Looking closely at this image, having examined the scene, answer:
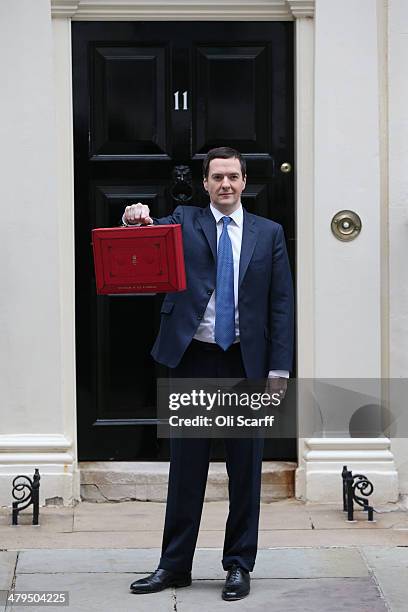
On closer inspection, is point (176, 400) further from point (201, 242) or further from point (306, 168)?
point (306, 168)

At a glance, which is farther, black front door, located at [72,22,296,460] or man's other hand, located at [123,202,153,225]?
black front door, located at [72,22,296,460]

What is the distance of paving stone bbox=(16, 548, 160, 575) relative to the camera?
6.36 metres

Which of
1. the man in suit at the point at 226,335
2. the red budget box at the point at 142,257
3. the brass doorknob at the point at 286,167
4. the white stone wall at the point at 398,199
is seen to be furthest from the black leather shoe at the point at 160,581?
the brass doorknob at the point at 286,167

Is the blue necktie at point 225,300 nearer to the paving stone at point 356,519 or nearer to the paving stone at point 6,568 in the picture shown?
the paving stone at point 6,568

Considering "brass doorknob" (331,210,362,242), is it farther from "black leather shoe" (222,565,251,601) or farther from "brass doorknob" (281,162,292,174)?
"black leather shoe" (222,565,251,601)

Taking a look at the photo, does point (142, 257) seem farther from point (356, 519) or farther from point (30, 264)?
point (356, 519)

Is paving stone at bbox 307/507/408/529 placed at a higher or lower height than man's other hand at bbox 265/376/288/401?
lower

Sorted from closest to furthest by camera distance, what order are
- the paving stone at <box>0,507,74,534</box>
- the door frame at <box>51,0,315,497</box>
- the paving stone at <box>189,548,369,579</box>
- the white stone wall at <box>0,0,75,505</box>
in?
1. the paving stone at <box>189,548,369,579</box>
2. the paving stone at <box>0,507,74,534</box>
3. the white stone wall at <box>0,0,75,505</box>
4. the door frame at <box>51,0,315,497</box>

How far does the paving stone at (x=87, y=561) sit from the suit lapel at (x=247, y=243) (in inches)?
61.4

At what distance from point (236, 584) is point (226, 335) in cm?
112

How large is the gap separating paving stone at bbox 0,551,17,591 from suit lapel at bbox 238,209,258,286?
176cm

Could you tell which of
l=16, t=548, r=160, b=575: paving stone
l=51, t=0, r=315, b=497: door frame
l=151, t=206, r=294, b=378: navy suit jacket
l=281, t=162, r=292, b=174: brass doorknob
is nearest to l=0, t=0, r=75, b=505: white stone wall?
l=51, t=0, r=315, b=497: door frame

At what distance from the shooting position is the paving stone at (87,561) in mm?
6355

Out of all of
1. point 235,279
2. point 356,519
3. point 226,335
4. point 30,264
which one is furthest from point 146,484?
point 235,279
